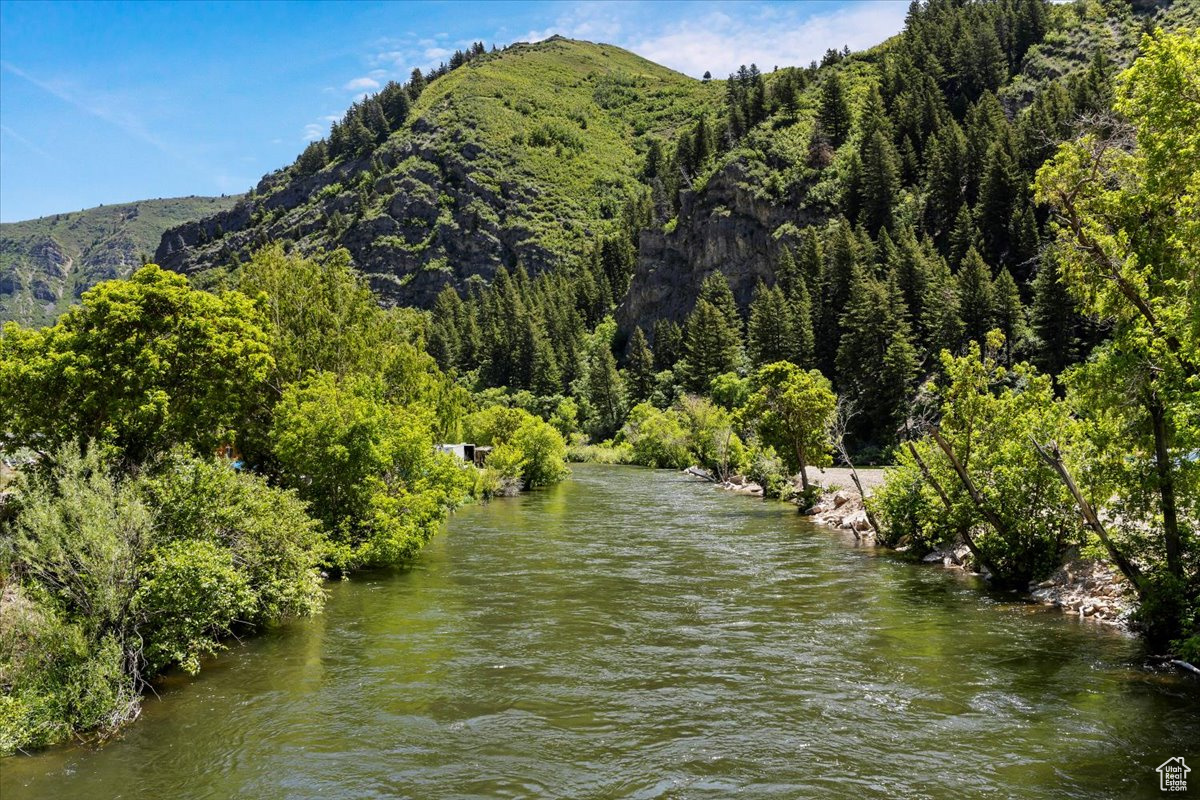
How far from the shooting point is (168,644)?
51.5 ft

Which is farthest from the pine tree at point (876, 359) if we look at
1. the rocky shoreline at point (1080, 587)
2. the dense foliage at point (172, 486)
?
the dense foliage at point (172, 486)

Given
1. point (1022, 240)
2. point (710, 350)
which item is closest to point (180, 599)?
point (710, 350)

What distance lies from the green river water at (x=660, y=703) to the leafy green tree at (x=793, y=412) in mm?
20122

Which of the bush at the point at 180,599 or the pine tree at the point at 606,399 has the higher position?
the pine tree at the point at 606,399

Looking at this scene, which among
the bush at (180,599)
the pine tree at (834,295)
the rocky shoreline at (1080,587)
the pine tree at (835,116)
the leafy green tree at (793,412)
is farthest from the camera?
the pine tree at (835,116)

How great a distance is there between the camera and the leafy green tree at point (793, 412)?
4544cm

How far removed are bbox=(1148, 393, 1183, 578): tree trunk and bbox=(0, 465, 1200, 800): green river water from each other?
7.99 ft

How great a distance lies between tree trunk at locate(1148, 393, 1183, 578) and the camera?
15891mm

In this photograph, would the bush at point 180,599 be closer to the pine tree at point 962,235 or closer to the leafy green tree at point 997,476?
the leafy green tree at point 997,476

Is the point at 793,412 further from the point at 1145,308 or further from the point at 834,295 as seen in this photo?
the point at 834,295

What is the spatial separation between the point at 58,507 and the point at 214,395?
716 cm

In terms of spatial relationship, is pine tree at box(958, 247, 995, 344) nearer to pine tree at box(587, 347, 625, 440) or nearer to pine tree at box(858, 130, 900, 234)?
pine tree at box(858, 130, 900, 234)

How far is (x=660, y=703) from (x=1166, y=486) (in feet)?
39.6

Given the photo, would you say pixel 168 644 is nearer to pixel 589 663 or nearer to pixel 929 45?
pixel 589 663
